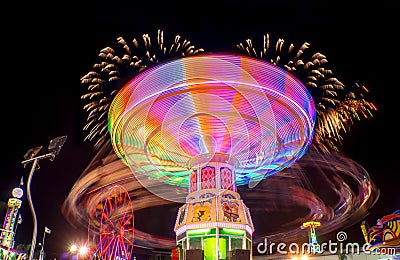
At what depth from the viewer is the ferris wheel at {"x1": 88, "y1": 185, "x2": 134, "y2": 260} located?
74.8 ft

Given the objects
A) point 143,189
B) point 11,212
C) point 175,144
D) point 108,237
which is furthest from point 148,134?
point 11,212

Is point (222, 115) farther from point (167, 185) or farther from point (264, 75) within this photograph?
point (167, 185)

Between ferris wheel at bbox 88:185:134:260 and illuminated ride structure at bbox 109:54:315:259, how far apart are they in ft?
6.38

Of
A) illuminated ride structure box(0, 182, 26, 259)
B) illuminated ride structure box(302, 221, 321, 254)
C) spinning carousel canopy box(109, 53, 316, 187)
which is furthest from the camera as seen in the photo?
illuminated ride structure box(0, 182, 26, 259)

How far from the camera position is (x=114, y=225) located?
77.9 ft

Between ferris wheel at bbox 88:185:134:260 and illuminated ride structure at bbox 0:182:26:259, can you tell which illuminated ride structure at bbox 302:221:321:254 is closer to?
ferris wheel at bbox 88:185:134:260

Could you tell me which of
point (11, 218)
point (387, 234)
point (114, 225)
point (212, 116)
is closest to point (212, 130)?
point (212, 116)

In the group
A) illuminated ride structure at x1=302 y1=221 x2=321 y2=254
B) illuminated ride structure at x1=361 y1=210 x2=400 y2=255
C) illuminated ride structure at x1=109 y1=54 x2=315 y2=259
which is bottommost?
illuminated ride structure at x1=361 y1=210 x2=400 y2=255

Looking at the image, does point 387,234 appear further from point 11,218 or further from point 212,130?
point 11,218

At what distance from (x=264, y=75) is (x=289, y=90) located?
150 cm

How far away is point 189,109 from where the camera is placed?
66.4 ft

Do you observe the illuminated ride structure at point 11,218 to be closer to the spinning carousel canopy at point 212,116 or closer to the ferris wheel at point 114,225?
the ferris wheel at point 114,225

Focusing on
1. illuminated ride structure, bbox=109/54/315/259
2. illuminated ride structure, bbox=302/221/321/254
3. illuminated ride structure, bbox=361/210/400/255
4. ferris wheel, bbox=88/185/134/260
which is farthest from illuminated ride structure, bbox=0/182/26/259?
illuminated ride structure, bbox=361/210/400/255

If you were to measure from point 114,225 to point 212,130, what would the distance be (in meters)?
8.33
